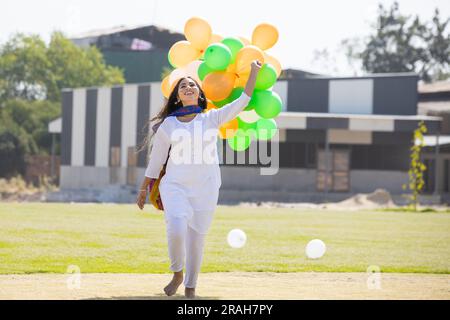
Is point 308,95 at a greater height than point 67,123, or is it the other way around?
point 308,95

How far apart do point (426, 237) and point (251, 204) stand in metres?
15.5

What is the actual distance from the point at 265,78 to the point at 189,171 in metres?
1.64

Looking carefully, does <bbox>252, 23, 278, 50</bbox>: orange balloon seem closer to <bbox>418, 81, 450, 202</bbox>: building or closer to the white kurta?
the white kurta

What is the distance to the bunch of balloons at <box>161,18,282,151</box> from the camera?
9.45 metres

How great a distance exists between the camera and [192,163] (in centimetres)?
831

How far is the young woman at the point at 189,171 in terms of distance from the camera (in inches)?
326

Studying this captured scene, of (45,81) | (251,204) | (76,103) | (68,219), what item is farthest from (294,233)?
(45,81)

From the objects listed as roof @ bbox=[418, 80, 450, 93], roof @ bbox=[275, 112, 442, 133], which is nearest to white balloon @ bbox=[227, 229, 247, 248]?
roof @ bbox=[275, 112, 442, 133]

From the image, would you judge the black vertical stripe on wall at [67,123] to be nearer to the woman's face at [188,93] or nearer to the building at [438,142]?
the building at [438,142]

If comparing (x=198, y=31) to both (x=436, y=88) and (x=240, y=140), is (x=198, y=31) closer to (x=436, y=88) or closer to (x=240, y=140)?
(x=240, y=140)

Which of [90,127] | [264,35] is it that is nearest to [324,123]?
[90,127]

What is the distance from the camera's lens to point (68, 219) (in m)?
20.2

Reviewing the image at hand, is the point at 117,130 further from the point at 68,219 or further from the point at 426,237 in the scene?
the point at 426,237

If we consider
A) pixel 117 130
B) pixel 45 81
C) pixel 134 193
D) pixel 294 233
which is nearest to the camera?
pixel 294 233
